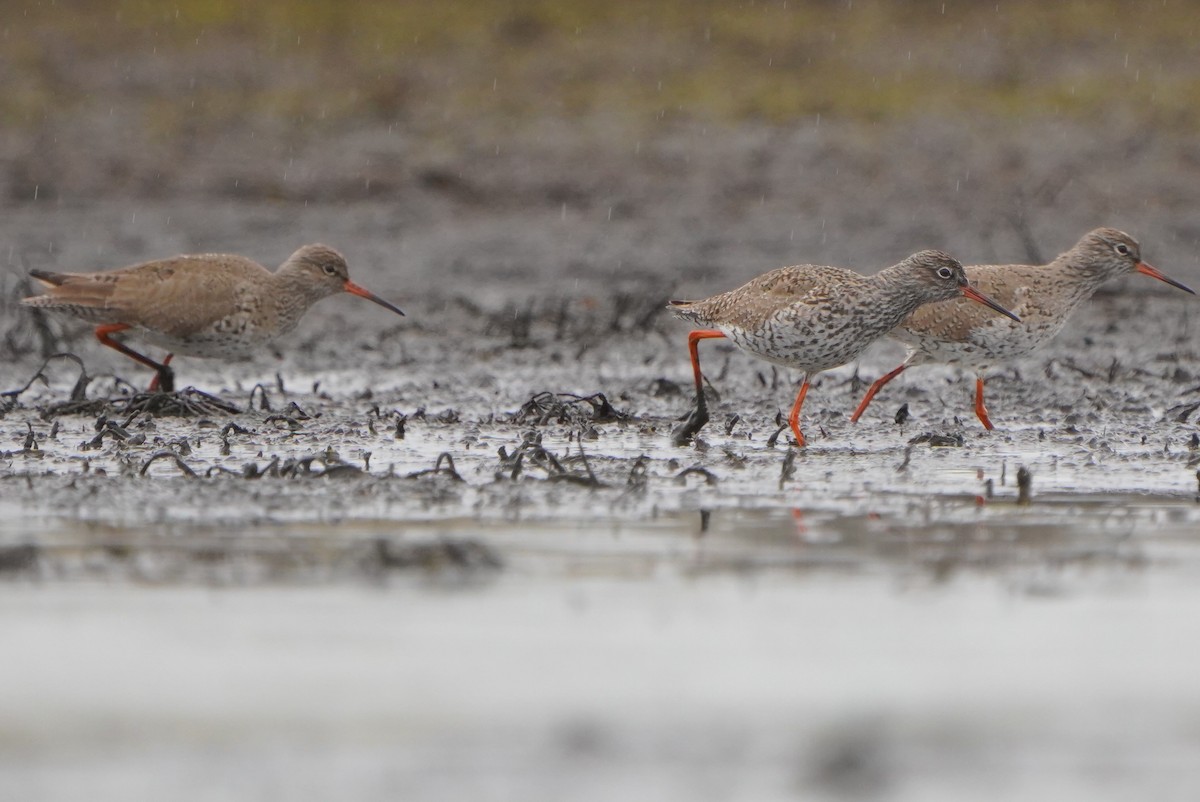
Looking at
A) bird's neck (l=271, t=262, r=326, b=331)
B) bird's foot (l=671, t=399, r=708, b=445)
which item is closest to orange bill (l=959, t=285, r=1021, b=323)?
bird's foot (l=671, t=399, r=708, b=445)

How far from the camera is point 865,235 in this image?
1616 cm

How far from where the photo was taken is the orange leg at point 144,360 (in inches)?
383

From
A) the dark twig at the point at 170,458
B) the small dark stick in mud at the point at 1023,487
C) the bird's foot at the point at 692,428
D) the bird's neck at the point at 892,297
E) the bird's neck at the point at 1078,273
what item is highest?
the bird's neck at the point at 1078,273

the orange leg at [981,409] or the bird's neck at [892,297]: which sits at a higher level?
the bird's neck at [892,297]

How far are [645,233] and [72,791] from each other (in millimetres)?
13001

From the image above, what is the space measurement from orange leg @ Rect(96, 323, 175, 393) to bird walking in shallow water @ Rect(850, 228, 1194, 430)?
354 cm

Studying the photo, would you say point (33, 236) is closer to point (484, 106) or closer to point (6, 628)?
point (484, 106)

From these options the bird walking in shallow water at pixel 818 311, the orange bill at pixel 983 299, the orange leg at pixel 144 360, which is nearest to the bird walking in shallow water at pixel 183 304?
the orange leg at pixel 144 360

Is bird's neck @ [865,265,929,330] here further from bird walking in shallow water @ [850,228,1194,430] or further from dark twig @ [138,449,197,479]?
dark twig @ [138,449,197,479]

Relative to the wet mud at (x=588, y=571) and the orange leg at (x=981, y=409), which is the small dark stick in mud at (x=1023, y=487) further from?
the orange leg at (x=981, y=409)

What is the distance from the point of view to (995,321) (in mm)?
9172

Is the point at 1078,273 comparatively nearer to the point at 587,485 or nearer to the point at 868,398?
the point at 868,398

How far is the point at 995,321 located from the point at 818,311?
104cm

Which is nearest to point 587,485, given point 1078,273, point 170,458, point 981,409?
point 170,458
